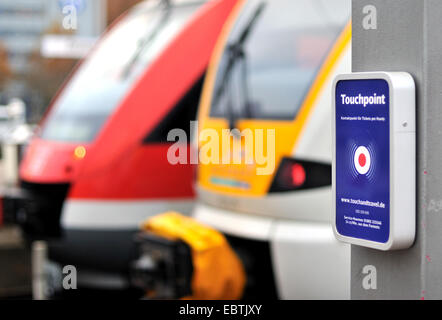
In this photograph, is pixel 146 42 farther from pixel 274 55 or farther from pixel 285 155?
pixel 285 155

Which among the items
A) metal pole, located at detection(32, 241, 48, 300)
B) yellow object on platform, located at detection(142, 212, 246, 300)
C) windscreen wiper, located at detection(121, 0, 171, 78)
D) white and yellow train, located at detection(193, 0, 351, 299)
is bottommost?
metal pole, located at detection(32, 241, 48, 300)

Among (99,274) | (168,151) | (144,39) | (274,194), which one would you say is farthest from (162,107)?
(274,194)

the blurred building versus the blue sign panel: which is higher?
the blurred building

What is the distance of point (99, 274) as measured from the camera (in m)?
6.39

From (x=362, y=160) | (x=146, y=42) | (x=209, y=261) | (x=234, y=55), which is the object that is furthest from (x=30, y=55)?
(x=362, y=160)

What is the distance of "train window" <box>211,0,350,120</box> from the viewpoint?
180 inches

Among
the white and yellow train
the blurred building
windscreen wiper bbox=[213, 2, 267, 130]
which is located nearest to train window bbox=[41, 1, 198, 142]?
windscreen wiper bbox=[213, 2, 267, 130]

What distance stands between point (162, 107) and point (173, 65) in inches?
12.7

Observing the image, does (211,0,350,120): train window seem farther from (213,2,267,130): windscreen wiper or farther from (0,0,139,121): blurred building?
(0,0,139,121): blurred building

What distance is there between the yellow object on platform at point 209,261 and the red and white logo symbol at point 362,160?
2831 mm

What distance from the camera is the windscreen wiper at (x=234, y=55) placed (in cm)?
515

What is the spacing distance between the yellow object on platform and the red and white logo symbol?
9.29ft

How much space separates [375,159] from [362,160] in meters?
0.04

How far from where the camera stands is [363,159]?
1664 mm
